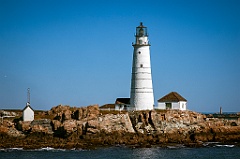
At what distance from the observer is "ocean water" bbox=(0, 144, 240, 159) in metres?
37.3

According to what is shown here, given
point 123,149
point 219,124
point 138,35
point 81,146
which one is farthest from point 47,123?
point 219,124

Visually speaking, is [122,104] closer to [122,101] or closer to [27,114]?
[122,101]

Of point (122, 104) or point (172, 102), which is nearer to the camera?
point (122, 104)

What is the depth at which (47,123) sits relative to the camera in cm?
4462

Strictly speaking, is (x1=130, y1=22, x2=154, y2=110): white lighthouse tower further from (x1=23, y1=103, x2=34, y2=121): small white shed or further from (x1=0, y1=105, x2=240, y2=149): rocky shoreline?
(x1=23, y1=103, x2=34, y2=121): small white shed

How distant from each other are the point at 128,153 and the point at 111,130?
18.9 feet

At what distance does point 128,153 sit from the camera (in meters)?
38.7

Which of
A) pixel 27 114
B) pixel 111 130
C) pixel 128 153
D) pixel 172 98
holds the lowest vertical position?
pixel 128 153

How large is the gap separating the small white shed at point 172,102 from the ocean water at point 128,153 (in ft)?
31.8

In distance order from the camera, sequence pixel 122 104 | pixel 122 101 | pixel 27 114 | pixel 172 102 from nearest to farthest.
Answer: pixel 27 114 < pixel 122 104 < pixel 122 101 < pixel 172 102

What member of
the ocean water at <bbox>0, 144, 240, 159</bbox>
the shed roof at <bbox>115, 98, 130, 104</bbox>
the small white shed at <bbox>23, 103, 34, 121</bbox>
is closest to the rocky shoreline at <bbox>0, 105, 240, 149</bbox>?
the small white shed at <bbox>23, 103, 34, 121</bbox>

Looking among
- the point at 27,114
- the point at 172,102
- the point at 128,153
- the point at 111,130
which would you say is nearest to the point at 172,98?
the point at 172,102

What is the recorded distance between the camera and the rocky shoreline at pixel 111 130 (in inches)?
1702

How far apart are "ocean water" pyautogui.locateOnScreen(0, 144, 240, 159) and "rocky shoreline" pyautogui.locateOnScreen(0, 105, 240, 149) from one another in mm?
1610
